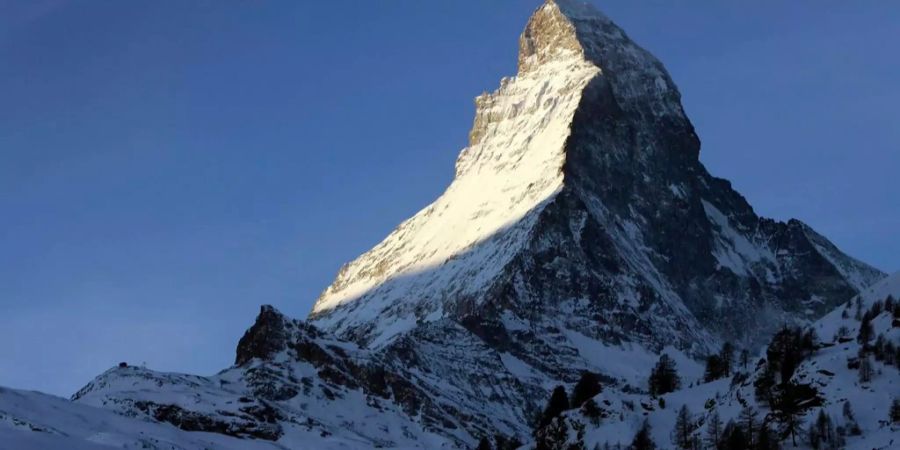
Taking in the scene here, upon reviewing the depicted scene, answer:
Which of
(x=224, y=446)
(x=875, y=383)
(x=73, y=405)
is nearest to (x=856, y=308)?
(x=875, y=383)

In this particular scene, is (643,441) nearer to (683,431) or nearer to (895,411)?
(683,431)

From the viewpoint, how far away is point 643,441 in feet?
559

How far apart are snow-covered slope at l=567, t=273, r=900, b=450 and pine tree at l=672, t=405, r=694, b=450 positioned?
2.04 feet

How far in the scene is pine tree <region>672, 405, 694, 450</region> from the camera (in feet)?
545

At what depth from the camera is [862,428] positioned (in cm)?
15162

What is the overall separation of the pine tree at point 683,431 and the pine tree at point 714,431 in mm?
2016

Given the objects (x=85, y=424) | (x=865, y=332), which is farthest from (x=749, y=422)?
(x=85, y=424)

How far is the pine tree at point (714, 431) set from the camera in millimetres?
161500

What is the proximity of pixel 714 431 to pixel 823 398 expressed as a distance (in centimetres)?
1143

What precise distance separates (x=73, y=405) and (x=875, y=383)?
8515 centimetres

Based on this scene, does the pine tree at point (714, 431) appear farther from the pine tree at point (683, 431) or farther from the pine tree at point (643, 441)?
the pine tree at point (643, 441)

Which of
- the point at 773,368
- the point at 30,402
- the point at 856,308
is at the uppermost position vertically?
the point at 856,308

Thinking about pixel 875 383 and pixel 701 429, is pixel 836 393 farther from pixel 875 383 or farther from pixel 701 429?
pixel 701 429

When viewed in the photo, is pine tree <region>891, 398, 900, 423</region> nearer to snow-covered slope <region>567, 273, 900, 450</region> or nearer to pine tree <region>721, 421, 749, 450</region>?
snow-covered slope <region>567, 273, 900, 450</region>
